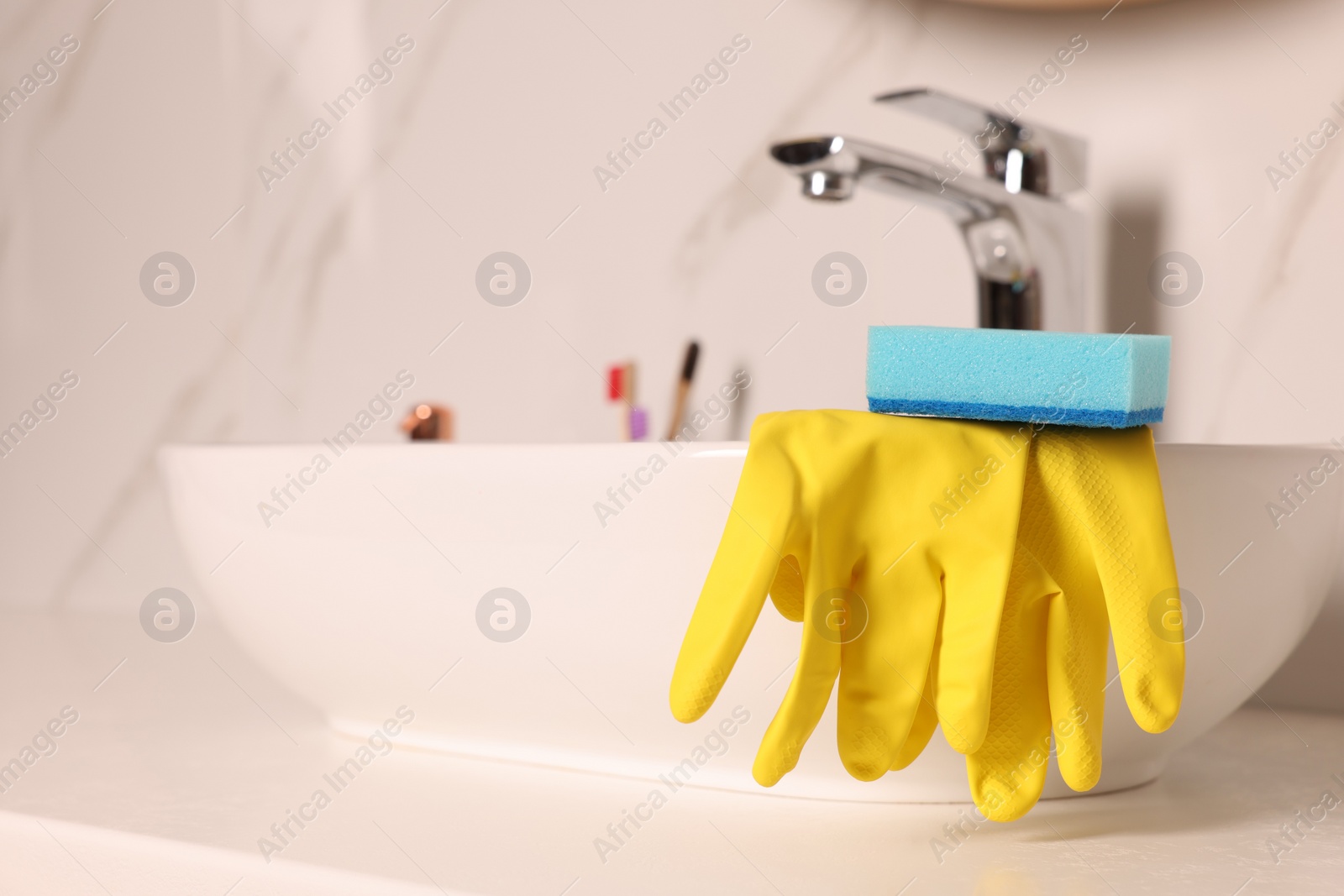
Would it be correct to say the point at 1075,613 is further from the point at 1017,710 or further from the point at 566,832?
the point at 566,832

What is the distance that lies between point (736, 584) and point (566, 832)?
0.17 m

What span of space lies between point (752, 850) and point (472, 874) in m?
0.12

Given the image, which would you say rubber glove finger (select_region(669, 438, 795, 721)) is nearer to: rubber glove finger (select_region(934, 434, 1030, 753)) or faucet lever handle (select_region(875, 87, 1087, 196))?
rubber glove finger (select_region(934, 434, 1030, 753))

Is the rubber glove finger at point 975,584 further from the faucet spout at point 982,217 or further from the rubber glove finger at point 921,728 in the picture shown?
the faucet spout at point 982,217

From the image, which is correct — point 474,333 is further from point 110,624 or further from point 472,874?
point 472,874

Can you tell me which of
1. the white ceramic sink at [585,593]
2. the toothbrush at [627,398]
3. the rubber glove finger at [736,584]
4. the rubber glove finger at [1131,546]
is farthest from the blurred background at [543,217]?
the rubber glove finger at [736,584]

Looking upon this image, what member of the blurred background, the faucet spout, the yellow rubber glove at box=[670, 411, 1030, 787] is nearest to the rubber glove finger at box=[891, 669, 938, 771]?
the yellow rubber glove at box=[670, 411, 1030, 787]

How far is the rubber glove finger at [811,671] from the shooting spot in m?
0.45

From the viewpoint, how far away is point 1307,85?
→ 85cm

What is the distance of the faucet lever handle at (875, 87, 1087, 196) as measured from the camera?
798mm

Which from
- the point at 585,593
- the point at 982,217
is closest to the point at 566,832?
the point at 585,593

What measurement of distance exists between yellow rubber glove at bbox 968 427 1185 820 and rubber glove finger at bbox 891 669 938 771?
0.09 feet

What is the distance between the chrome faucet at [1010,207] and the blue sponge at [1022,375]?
1.03 feet

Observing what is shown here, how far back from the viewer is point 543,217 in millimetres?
1159
